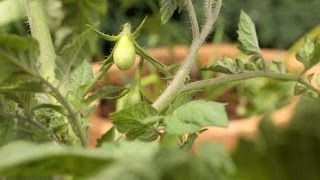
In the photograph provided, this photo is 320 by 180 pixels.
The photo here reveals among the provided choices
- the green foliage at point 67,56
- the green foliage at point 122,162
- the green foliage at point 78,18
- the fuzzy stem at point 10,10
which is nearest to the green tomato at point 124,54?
the green foliage at point 67,56

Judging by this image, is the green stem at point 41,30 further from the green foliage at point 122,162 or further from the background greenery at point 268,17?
the background greenery at point 268,17

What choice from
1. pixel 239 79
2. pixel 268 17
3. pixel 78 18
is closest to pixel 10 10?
pixel 78 18

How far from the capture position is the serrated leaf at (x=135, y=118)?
0.52 metres

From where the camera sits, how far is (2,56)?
0.43m

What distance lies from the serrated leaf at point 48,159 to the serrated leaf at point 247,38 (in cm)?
30

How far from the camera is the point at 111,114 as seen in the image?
1.67 ft

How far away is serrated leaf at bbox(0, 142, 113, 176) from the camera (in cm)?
32

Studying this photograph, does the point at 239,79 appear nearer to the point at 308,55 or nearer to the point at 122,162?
the point at 308,55

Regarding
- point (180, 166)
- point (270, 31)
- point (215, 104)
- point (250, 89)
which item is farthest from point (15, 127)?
point (270, 31)

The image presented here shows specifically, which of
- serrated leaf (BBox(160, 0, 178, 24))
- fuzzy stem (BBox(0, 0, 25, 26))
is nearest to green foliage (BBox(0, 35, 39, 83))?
serrated leaf (BBox(160, 0, 178, 24))

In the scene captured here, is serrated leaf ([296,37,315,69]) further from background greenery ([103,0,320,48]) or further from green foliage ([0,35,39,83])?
background greenery ([103,0,320,48])

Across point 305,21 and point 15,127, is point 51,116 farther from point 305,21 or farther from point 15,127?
point 305,21

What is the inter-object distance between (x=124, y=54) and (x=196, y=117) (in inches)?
4.9

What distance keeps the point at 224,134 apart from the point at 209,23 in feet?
3.00
